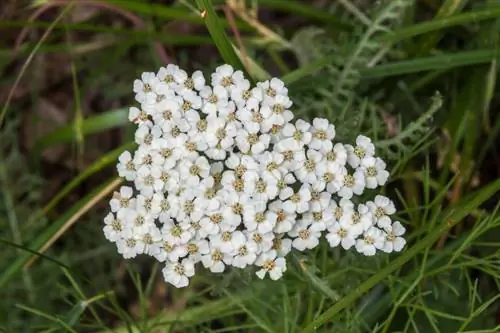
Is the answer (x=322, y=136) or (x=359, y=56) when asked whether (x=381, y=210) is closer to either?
(x=322, y=136)

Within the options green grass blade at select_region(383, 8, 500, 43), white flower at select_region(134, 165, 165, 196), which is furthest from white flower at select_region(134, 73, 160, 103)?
green grass blade at select_region(383, 8, 500, 43)

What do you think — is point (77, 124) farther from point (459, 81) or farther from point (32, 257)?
point (459, 81)

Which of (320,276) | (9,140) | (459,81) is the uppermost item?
(9,140)

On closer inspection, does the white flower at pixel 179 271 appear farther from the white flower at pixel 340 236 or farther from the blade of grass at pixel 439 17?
the blade of grass at pixel 439 17

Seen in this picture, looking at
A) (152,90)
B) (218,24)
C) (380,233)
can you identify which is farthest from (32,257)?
(380,233)

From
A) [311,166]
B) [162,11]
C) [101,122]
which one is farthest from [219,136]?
[101,122]

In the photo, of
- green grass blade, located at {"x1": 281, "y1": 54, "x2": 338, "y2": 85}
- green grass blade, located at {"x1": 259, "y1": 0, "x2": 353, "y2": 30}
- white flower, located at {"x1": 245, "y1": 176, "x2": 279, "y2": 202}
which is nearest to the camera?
white flower, located at {"x1": 245, "y1": 176, "x2": 279, "y2": 202}

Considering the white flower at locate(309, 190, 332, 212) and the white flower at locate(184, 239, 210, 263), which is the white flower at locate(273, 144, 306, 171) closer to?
the white flower at locate(309, 190, 332, 212)
